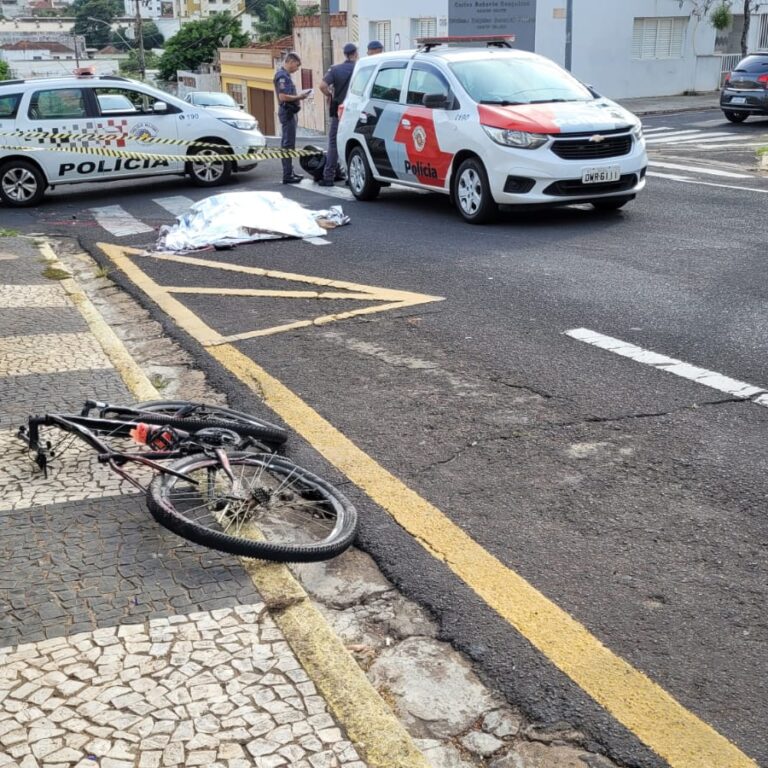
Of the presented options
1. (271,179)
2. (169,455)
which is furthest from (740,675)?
(271,179)

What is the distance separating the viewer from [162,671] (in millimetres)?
3227

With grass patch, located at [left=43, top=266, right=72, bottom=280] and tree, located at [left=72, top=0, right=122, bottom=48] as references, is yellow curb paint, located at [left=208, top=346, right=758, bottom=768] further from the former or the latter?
tree, located at [left=72, top=0, right=122, bottom=48]

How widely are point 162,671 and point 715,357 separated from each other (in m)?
4.32

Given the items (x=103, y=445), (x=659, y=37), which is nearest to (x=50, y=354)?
(x=103, y=445)

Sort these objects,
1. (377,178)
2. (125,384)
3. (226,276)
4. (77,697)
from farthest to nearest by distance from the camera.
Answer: (377,178) < (226,276) < (125,384) < (77,697)

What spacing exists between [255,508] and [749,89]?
79.3 feet

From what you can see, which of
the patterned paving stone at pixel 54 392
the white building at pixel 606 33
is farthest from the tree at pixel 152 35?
the patterned paving stone at pixel 54 392

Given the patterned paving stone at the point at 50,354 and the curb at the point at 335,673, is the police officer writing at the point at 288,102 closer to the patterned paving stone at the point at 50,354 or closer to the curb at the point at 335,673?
the patterned paving stone at the point at 50,354

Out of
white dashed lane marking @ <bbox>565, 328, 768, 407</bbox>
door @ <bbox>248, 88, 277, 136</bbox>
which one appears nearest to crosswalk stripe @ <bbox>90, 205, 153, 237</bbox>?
white dashed lane marking @ <bbox>565, 328, 768, 407</bbox>

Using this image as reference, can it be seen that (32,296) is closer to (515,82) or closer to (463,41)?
(515,82)

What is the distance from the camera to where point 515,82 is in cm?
1205

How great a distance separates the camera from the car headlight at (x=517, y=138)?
11.0m

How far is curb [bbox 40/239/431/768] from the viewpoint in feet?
9.51

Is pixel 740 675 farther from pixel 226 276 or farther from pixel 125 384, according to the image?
pixel 226 276
